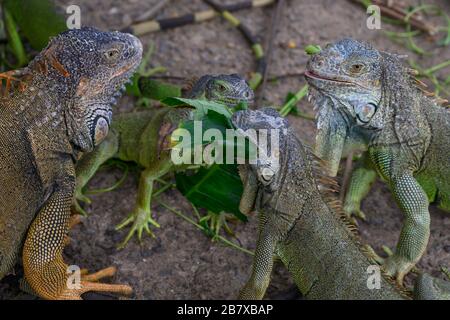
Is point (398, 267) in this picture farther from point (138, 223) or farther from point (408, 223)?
point (138, 223)

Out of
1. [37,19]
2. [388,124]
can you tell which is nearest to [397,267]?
[388,124]

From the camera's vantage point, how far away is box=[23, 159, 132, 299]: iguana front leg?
3.39m

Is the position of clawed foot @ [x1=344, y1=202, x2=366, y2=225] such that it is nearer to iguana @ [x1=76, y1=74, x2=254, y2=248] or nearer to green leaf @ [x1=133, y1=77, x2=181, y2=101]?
iguana @ [x1=76, y1=74, x2=254, y2=248]

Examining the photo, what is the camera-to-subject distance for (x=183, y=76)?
16.7 ft

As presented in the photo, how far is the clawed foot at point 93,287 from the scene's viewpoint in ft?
11.4

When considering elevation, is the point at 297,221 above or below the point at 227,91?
below

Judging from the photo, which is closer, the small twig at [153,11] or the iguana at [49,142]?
the iguana at [49,142]

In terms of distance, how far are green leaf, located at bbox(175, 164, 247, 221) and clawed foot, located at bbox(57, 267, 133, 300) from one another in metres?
0.59

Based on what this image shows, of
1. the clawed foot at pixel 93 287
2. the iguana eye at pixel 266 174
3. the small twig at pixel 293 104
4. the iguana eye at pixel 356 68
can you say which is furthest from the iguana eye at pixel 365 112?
the clawed foot at pixel 93 287

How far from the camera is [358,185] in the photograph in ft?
→ 13.4

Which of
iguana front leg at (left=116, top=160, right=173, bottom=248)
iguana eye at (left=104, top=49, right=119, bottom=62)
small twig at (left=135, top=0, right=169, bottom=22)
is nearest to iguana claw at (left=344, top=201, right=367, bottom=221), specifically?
iguana front leg at (left=116, top=160, right=173, bottom=248)

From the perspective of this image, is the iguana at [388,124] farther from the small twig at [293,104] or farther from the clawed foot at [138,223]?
the clawed foot at [138,223]

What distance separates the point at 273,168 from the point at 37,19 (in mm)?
2323
